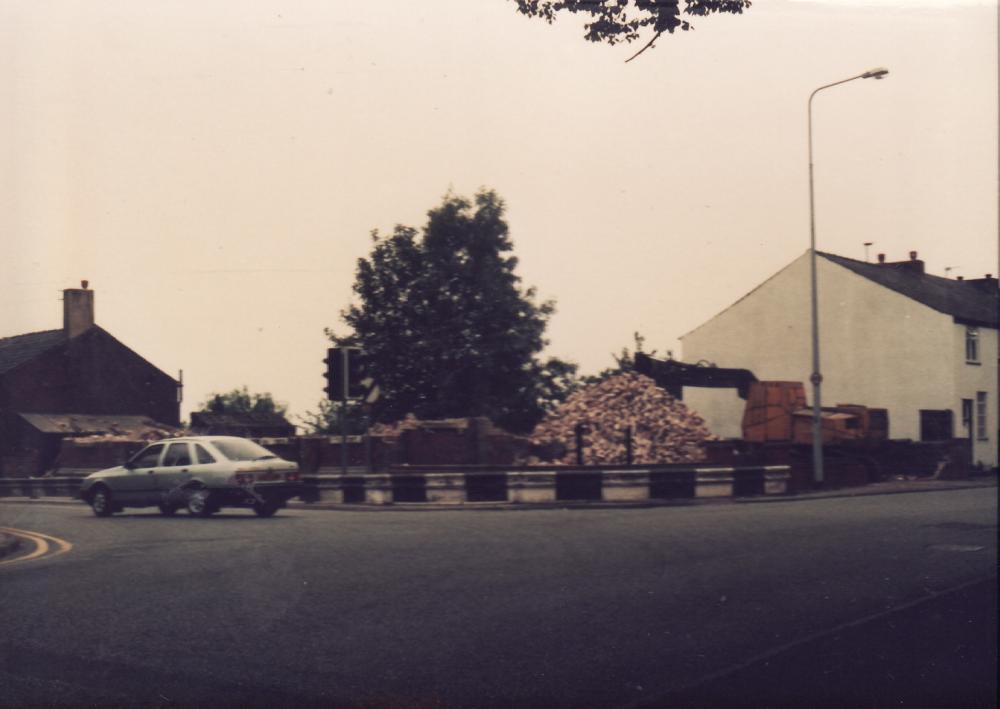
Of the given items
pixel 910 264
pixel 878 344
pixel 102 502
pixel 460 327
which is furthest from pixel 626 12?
pixel 878 344

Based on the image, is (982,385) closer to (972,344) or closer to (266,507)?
(972,344)

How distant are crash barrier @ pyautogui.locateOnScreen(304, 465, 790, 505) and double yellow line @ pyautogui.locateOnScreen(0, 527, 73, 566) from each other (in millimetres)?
760

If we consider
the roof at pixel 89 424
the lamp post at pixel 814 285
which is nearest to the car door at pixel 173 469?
the roof at pixel 89 424

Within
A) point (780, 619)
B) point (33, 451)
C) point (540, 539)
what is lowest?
point (780, 619)

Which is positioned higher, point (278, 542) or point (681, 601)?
point (278, 542)

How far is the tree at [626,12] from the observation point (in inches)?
137

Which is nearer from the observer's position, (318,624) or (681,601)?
(318,624)

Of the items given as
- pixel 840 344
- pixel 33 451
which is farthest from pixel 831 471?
pixel 33 451

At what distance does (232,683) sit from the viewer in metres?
3.73

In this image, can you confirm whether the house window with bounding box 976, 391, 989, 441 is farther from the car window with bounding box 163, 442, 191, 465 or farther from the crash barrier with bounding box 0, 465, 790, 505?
the car window with bounding box 163, 442, 191, 465

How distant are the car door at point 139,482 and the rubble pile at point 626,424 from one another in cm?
124

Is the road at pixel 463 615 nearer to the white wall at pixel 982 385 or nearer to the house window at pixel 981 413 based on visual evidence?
the white wall at pixel 982 385

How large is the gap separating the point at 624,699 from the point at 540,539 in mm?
2954

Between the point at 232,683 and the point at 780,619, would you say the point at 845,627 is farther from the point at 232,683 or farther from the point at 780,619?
the point at 232,683
